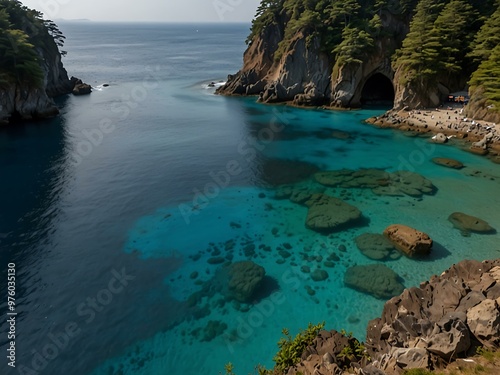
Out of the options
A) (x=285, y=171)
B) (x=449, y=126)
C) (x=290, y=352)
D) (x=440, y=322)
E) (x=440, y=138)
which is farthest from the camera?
(x=449, y=126)

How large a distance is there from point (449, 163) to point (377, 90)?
45004 mm

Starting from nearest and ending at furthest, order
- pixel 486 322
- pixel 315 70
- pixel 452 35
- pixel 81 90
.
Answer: pixel 486 322 → pixel 452 35 → pixel 315 70 → pixel 81 90

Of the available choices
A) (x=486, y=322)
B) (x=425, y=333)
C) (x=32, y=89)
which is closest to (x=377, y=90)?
(x=486, y=322)

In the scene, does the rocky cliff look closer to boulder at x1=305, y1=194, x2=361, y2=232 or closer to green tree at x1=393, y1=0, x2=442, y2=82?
boulder at x1=305, y1=194, x2=361, y2=232

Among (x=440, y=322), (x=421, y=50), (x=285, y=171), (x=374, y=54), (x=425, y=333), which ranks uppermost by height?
(x=421, y=50)

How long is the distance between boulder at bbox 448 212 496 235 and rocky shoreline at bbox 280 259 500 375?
38.1 ft

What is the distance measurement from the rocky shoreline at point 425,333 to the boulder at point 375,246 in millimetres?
7635

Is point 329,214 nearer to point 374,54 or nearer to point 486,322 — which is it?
point 486,322

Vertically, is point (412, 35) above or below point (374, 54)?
above

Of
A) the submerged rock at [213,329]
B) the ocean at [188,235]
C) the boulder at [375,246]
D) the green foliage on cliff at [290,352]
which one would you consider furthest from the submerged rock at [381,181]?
the green foliage on cliff at [290,352]

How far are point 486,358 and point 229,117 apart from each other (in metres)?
64.8

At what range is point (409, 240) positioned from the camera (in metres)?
26.5

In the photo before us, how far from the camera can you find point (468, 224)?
29.6 meters

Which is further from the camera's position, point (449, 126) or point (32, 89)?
point (32, 89)
